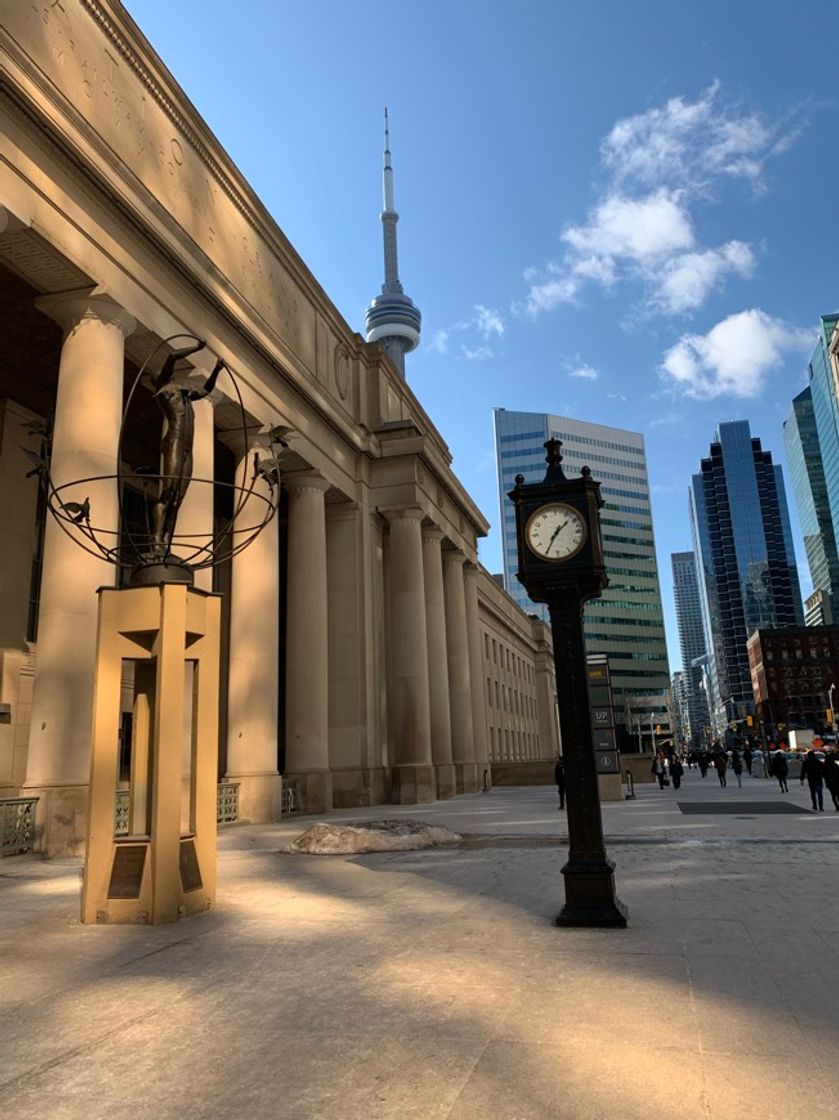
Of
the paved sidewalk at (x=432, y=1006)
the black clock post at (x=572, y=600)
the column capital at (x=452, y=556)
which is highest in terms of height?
the column capital at (x=452, y=556)

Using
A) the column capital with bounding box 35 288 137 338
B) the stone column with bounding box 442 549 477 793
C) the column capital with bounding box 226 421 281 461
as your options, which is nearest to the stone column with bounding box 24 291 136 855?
the column capital with bounding box 35 288 137 338

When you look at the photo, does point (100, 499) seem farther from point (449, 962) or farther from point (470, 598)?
point (470, 598)

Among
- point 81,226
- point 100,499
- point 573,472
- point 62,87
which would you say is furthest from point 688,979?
point 573,472

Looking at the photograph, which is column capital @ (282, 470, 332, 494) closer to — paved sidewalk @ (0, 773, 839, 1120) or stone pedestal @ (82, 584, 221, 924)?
stone pedestal @ (82, 584, 221, 924)

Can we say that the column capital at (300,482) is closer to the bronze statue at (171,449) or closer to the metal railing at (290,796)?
the metal railing at (290,796)

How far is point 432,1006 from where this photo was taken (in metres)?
5.11

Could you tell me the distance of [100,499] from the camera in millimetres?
17047

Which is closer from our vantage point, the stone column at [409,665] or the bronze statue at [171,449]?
the bronze statue at [171,449]

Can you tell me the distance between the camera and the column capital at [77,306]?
1778 centimetres

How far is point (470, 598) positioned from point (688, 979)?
41.6 meters

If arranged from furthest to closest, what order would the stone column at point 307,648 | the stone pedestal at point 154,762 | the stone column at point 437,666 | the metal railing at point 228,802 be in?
the stone column at point 437,666 < the stone column at point 307,648 < the metal railing at point 228,802 < the stone pedestal at point 154,762

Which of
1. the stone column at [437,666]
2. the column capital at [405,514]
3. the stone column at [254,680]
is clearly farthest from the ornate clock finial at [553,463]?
the stone column at [437,666]

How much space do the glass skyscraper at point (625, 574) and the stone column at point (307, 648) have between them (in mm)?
124011

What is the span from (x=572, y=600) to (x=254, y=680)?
1726 centimetres
